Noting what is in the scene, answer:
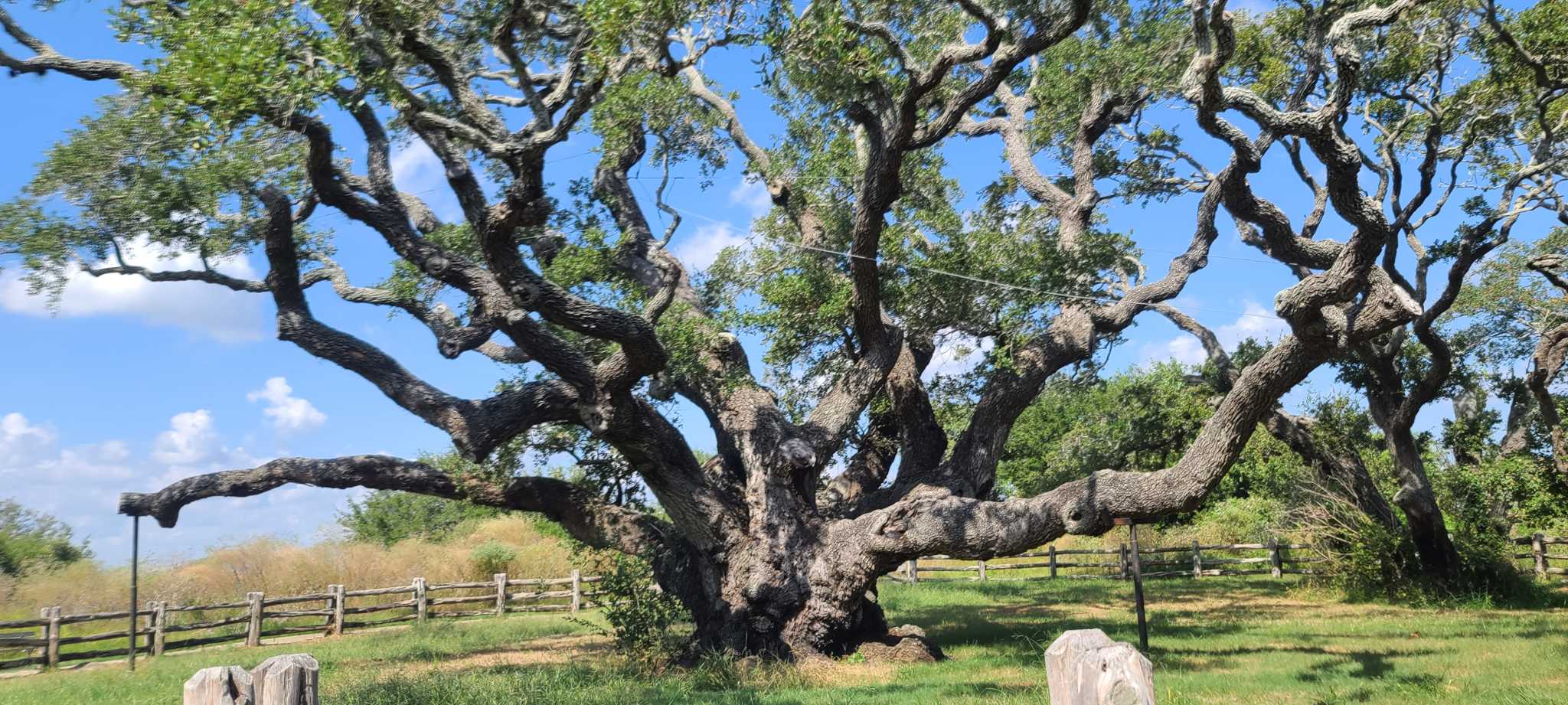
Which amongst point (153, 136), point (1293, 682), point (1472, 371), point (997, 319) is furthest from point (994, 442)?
point (1472, 371)

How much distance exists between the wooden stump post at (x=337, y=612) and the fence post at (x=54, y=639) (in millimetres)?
4252

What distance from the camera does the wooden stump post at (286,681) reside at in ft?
10.4

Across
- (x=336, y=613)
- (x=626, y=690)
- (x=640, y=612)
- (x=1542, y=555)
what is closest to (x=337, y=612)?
(x=336, y=613)

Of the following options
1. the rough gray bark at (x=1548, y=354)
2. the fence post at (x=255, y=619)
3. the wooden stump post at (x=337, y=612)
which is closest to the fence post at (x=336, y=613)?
the wooden stump post at (x=337, y=612)

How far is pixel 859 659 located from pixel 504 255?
19.6ft

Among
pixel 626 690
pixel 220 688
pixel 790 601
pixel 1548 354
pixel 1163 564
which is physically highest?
pixel 1548 354

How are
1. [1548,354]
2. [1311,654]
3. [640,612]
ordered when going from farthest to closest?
[1548,354] → [640,612] → [1311,654]

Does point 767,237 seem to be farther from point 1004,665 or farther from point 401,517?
point 401,517

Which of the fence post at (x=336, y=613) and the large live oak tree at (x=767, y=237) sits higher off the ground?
the large live oak tree at (x=767, y=237)

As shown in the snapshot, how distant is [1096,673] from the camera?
8.20 feet

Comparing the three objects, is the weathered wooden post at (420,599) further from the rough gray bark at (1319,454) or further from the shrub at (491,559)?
the rough gray bark at (1319,454)

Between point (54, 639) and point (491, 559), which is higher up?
point (491, 559)

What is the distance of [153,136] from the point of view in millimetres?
11422

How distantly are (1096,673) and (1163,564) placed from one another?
23.5m
